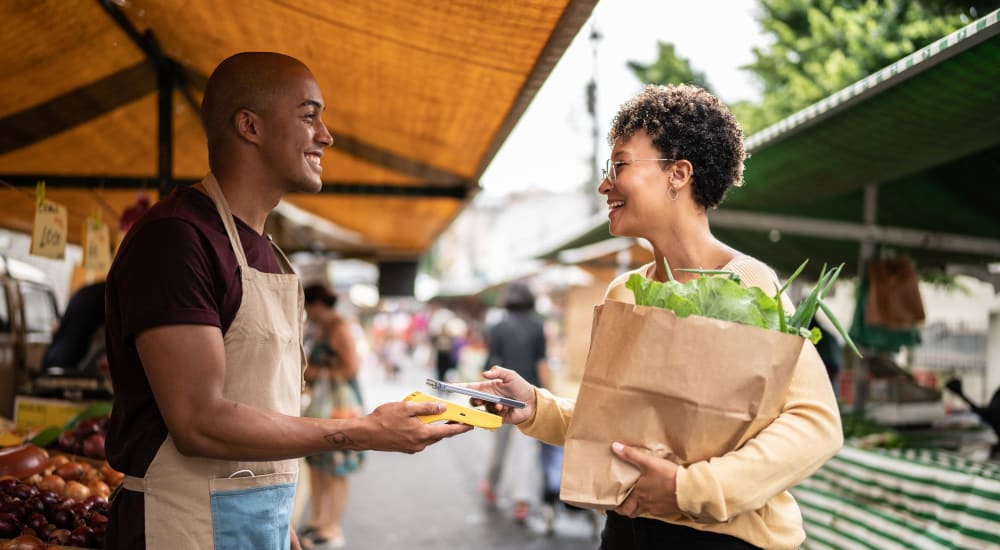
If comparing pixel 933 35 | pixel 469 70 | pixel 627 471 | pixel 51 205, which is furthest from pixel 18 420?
pixel 933 35

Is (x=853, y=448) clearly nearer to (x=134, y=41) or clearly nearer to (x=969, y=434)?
(x=969, y=434)

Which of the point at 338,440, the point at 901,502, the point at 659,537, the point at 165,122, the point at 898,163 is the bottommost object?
the point at 901,502

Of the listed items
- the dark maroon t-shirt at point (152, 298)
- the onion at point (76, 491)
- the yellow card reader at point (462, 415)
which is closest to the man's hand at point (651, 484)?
the yellow card reader at point (462, 415)

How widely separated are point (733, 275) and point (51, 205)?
3614 mm

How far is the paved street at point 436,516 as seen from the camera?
24.8 ft

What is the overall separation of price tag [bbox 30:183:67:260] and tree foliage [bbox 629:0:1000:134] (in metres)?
8.59

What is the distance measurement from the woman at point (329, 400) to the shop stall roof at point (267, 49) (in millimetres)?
1368

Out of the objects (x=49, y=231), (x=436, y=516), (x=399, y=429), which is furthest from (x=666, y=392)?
(x=436, y=516)

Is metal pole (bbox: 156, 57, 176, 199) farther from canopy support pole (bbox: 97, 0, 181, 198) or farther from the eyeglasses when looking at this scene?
the eyeglasses

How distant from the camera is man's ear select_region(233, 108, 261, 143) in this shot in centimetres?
218

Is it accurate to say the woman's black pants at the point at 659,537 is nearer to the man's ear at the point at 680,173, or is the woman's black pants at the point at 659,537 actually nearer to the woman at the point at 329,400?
the man's ear at the point at 680,173

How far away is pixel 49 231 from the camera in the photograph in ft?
13.9

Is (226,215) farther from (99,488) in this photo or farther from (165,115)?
(165,115)

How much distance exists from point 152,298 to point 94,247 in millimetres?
3447
